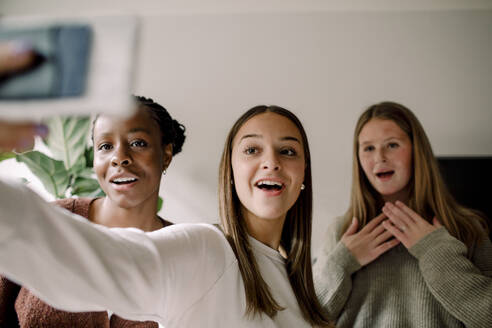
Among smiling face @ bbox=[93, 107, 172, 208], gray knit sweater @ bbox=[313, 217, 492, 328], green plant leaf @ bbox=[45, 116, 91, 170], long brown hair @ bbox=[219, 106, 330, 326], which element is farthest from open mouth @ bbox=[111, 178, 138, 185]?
gray knit sweater @ bbox=[313, 217, 492, 328]

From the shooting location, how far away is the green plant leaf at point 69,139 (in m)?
1.09

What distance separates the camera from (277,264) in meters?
0.75

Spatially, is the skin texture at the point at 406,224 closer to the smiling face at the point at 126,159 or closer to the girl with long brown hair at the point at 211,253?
the girl with long brown hair at the point at 211,253

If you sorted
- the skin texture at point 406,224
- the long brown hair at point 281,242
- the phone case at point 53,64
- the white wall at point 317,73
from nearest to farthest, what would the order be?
the phone case at point 53,64 → the long brown hair at point 281,242 → the skin texture at point 406,224 → the white wall at point 317,73

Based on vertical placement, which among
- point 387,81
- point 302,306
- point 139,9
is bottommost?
point 302,306

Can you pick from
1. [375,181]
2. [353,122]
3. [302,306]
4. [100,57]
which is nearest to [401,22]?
[353,122]

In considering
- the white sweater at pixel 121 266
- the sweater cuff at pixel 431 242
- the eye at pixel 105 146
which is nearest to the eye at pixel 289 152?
the white sweater at pixel 121 266

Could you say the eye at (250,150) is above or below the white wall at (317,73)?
below

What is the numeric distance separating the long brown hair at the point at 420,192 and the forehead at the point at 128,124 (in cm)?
62

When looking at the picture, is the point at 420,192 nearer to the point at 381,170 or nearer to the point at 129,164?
the point at 381,170

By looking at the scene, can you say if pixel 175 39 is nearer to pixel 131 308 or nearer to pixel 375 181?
pixel 375 181

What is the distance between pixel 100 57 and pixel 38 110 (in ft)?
0.21

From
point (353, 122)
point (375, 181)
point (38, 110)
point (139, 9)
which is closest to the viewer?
point (38, 110)

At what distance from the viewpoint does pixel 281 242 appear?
867 millimetres
